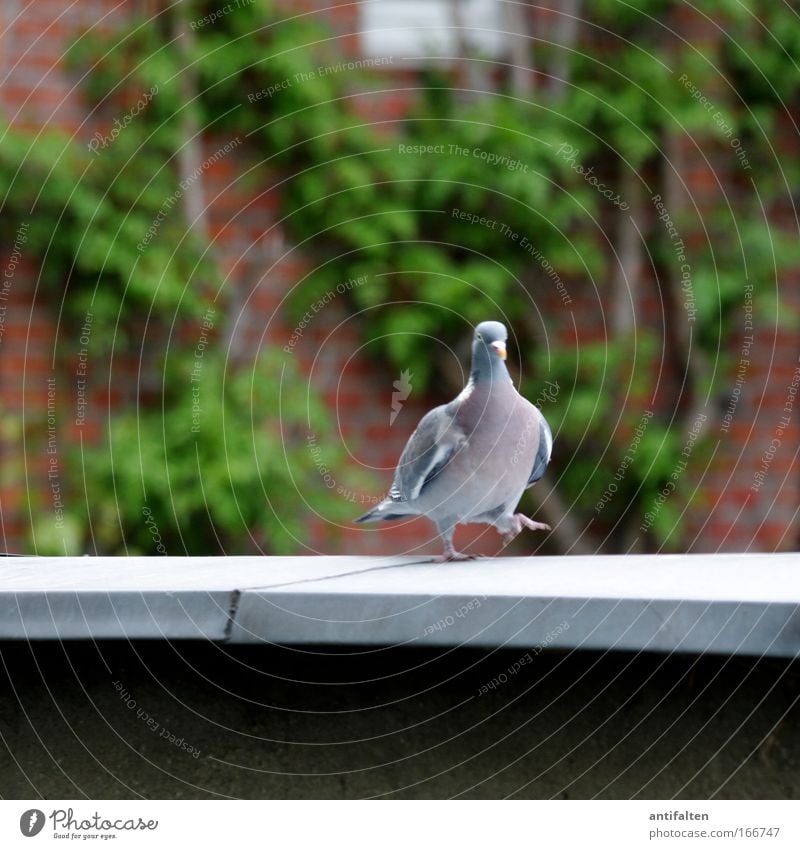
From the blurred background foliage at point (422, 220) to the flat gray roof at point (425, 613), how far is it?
2.19m

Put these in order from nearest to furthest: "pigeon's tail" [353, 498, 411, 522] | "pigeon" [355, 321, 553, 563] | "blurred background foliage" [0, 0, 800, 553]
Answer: "pigeon" [355, 321, 553, 563], "pigeon's tail" [353, 498, 411, 522], "blurred background foliage" [0, 0, 800, 553]

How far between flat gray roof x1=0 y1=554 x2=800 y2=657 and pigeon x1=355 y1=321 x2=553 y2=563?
0.47 m

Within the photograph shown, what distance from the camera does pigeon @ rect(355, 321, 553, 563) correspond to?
1.64 meters

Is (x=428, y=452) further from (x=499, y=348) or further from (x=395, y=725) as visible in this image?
(x=395, y=725)

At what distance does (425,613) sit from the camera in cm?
101

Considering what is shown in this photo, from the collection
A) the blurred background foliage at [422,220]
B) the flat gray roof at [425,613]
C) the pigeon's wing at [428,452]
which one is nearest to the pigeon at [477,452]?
the pigeon's wing at [428,452]

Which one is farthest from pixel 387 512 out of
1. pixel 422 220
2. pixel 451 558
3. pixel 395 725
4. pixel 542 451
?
pixel 422 220

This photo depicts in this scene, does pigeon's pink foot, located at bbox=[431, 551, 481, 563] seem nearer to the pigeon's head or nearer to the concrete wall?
the pigeon's head

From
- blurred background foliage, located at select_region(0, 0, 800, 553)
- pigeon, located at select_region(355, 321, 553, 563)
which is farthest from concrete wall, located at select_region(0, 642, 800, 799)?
blurred background foliage, located at select_region(0, 0, 800, 553)

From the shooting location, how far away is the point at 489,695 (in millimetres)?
1091

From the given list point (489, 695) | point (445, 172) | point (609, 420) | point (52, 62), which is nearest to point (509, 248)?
point (445, 172)

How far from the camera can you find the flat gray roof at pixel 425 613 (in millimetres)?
978

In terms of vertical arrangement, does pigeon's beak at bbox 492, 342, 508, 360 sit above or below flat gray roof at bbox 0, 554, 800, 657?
above

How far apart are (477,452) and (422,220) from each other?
2.07 meters
